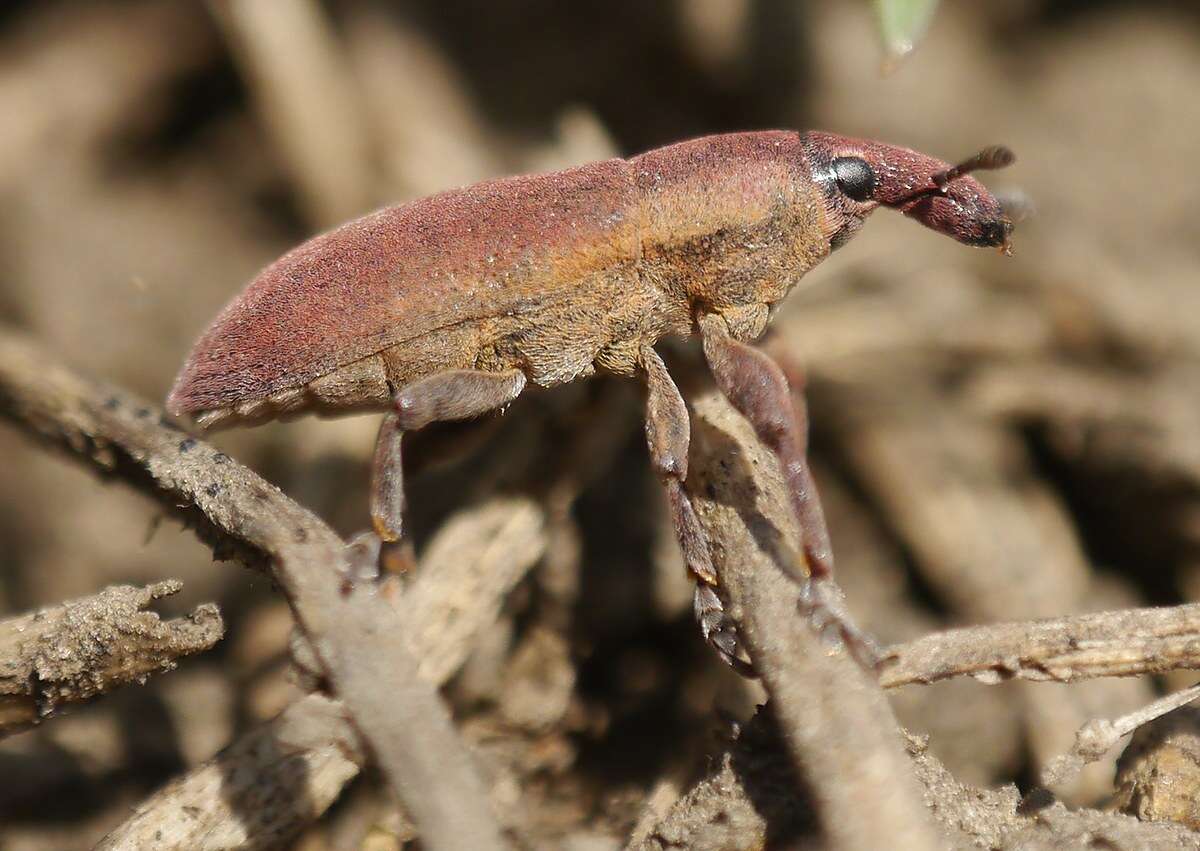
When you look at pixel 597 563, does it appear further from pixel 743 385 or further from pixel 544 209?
pixel 544 209

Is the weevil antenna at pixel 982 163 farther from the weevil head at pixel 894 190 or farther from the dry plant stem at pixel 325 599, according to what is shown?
the dry plant stem at pixel 325 599

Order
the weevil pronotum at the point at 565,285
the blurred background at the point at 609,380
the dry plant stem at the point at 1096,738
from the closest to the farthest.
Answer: the dry plant stem at the point at 1096,738 → the weevil pronotum at the point at 565,285 → the blurred background at the point at 609,380

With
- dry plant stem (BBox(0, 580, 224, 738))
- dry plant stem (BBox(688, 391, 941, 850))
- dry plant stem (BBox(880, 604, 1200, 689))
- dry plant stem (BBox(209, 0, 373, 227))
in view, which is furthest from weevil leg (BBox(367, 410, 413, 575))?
dry plant stem (BBox(209, 0, 373, 227))

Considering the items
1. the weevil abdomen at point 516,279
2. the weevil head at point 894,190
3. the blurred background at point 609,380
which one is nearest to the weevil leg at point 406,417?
the weevil abdomen at point 516,279

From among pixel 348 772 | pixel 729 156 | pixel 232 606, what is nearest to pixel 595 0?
pixel 729 156

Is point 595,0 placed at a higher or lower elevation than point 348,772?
higher

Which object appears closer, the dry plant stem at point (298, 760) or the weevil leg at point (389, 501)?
the dry plant stem at point (298, 760)
